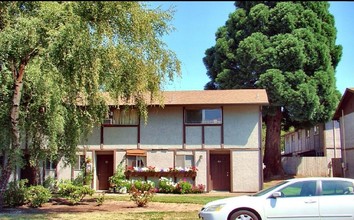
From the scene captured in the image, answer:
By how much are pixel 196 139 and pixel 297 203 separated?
14999mm

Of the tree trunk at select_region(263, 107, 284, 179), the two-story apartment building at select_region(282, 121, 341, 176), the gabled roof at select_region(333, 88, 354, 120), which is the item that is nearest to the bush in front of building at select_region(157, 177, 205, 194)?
the tree trunk at select_region(263, 107, 284, 179)

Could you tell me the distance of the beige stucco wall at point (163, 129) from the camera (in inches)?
1031

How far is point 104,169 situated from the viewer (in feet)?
88.7

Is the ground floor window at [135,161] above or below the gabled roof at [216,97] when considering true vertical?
below

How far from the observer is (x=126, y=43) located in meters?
15.0

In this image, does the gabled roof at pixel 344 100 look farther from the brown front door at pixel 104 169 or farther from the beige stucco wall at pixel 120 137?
the brown front door at pixel 104 169

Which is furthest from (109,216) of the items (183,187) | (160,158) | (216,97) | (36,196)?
(216,97)

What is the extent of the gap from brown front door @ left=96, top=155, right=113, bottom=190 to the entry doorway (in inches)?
236

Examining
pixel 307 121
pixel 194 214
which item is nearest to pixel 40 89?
pixel 194 214

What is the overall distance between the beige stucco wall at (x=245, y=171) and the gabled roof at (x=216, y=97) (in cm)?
290

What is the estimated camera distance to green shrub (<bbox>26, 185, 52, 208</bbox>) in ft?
60.7

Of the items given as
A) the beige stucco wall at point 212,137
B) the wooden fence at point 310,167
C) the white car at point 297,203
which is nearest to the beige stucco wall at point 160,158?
the beige stucco wall at point 212,137

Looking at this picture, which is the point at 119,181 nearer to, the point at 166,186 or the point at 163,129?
the point at 166,186

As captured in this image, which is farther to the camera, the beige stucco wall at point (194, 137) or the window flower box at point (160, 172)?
the beige stucco wall at point (194, 137)
